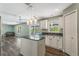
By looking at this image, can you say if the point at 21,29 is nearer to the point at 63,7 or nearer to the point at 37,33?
the point at 37,33

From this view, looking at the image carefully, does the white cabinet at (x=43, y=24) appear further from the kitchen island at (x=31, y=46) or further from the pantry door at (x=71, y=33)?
the pantry door at (x=71, y=33)

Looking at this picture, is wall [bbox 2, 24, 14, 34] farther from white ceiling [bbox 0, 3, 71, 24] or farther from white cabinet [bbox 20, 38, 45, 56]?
white cabinet [bbox 20, 38, 45, 56]

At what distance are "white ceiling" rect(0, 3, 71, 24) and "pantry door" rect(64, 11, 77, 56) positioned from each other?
217mm

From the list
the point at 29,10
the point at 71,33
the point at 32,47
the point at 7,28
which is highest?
the point at 29,10

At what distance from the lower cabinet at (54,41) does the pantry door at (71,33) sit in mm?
119

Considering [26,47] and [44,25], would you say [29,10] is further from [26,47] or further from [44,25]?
[26,47]

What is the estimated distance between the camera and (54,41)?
202 centimetres

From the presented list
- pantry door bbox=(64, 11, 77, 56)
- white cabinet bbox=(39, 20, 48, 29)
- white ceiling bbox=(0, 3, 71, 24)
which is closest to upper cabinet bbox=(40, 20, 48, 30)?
white cabinet bbox=(39, 20, 48, 29)

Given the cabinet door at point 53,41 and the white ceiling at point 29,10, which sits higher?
the white ceiling at point 29,10

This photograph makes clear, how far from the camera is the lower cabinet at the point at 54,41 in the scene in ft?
6.47

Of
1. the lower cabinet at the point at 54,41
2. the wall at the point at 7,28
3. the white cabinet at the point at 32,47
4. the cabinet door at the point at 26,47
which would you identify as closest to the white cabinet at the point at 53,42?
the lower cabinet at the point at 54,41

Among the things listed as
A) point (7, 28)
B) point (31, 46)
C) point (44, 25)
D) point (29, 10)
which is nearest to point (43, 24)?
point (44, 25)

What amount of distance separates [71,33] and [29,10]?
96 cm

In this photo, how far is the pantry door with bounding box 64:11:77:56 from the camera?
1.87 meters
